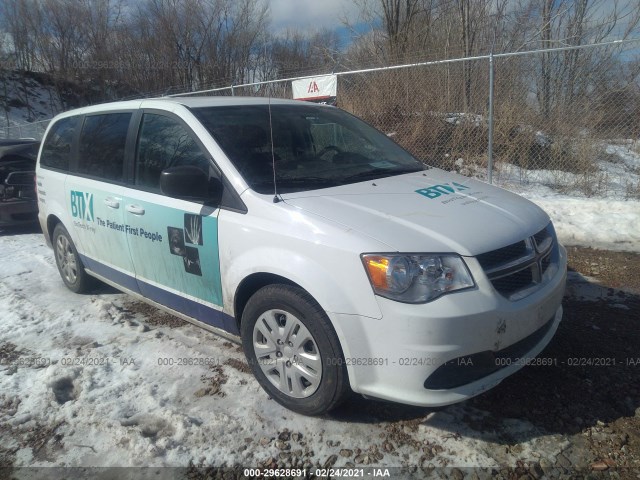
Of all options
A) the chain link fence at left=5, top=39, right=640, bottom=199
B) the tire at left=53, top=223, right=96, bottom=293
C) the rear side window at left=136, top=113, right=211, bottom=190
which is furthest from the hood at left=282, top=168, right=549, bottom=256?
the chain link fence at left=5, top=39, right=640, bottom=199

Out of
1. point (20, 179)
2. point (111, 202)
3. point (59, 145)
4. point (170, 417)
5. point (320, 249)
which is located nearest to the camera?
point (320, 249)

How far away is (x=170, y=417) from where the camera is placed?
2807mm

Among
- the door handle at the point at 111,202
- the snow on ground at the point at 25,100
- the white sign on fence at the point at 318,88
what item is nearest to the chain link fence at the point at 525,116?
the white sign on fence at the point at 318,88

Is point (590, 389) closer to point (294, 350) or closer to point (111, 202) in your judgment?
point (294, 350)

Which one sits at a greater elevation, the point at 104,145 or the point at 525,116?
the point at 525,116

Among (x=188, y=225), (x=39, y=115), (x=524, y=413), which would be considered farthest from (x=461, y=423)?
(x=39, y=115)

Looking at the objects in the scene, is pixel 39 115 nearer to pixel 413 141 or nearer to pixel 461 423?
pixel 413 141

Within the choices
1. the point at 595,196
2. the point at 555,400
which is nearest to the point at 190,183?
the point at 555,400

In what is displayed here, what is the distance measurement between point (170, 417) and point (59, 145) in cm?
318

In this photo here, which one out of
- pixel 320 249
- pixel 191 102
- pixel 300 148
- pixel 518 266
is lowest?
pixel 518 266

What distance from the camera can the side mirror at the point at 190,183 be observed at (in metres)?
2.83

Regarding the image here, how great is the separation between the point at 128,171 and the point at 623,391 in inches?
141

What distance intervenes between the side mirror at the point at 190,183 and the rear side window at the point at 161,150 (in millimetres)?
163

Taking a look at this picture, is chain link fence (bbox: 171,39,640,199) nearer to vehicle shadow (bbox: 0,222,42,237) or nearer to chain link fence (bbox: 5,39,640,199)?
chain link fence (bbox: 5,39,640,199)
